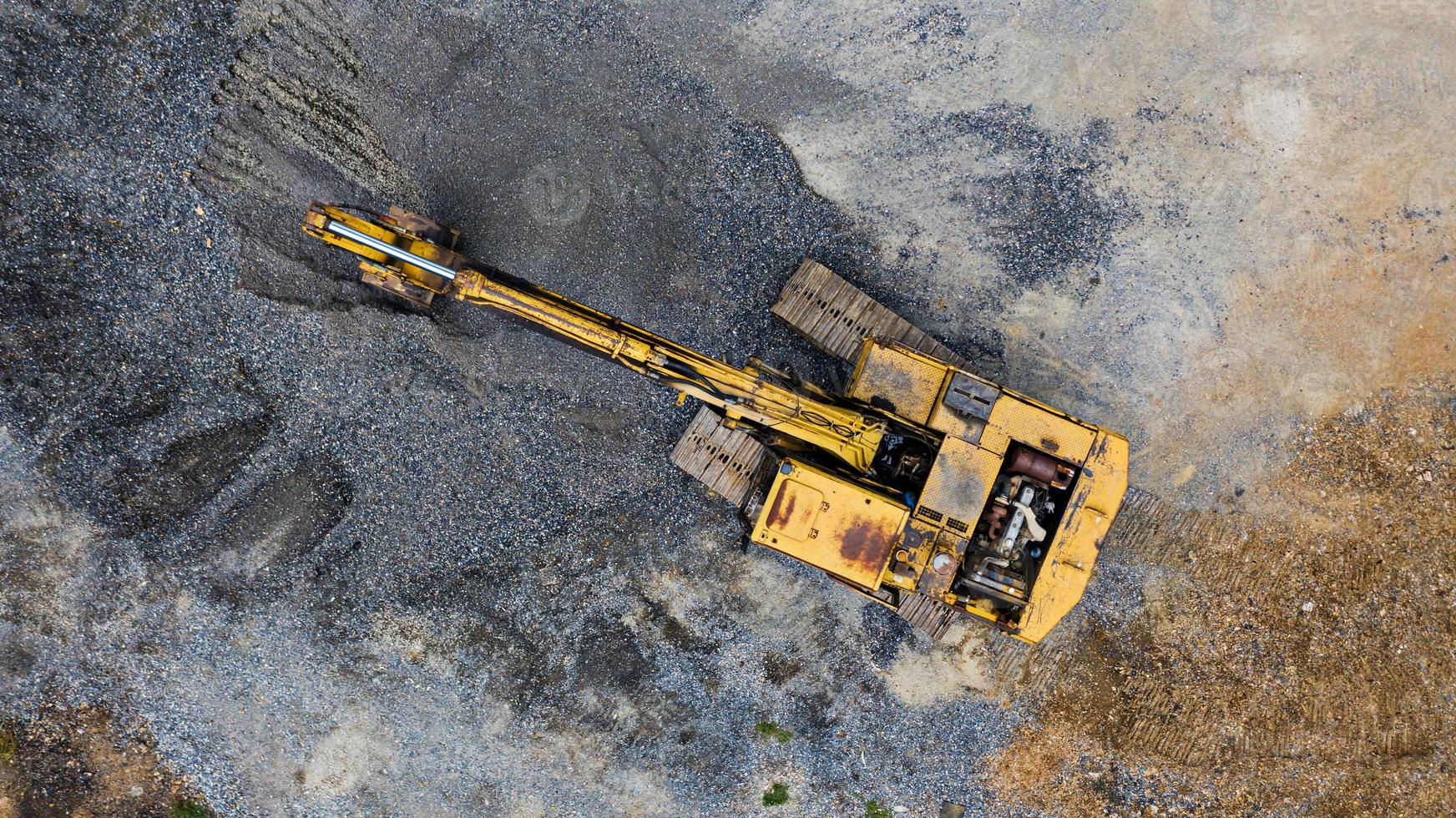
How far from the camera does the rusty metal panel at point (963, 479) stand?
24.1 feet

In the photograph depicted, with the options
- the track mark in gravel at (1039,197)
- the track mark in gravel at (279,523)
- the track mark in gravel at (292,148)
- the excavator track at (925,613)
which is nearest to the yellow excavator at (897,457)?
the track mark in gravel at (292,148)

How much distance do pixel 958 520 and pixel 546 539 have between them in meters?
4.30

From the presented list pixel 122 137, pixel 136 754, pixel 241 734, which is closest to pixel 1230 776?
pixel 241 734

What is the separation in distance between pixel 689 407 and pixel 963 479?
290 centimetres

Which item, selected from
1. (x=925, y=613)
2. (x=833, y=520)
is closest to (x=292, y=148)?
(x=833, y=520)

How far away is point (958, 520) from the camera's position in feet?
24.2

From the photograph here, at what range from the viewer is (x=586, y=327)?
7.49 m

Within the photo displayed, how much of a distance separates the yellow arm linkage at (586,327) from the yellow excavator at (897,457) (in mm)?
15

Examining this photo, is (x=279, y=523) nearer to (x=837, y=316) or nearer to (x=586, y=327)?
(x=586, y=327)

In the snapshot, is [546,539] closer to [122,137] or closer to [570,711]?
[570,711]

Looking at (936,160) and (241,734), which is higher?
Result: (936,160)

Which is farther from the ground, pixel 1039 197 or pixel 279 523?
pixel 1039 197

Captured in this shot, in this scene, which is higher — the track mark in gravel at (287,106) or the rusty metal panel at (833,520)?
the track mark in gravel at (287,106)

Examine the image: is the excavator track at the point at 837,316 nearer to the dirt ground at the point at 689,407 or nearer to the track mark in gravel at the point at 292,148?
the dirt ground at the point at 689,407
